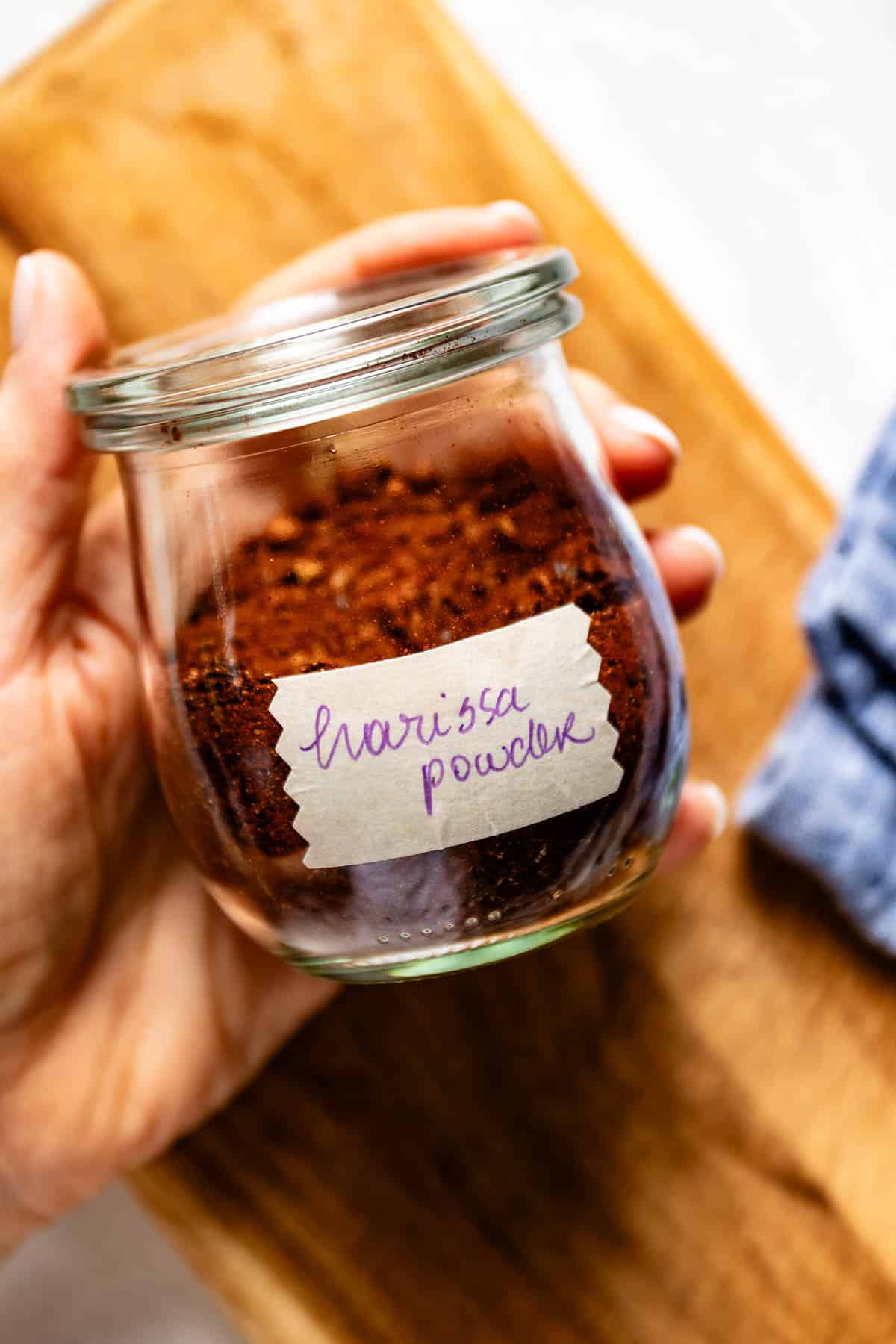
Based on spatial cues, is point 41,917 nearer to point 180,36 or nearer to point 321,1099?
point 321,1099

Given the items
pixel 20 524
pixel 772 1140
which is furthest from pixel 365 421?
pixel 772 1140

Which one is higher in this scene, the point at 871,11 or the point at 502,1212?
the point at 871,11

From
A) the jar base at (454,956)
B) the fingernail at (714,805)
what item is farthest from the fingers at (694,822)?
the jar base at (454,956)

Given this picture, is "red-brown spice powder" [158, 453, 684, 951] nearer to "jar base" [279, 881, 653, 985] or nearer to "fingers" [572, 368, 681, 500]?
"jar base" [279, 881, 653, 985]

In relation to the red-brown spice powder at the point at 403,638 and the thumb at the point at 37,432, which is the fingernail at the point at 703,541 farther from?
the thumb at the point at 37,432

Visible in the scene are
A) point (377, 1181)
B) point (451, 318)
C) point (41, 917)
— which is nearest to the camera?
point (451, 318)
